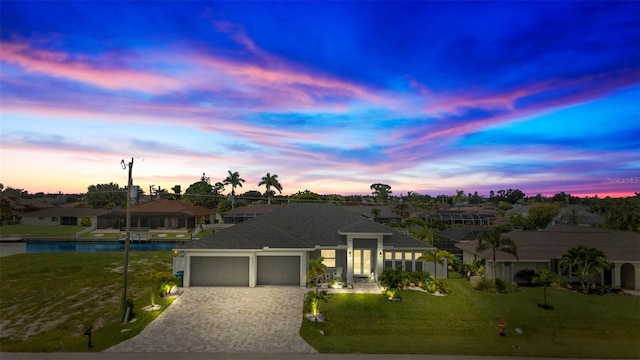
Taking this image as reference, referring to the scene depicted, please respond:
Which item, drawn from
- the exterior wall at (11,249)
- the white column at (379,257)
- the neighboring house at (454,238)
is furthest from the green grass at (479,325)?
the exterior wall at (11,249)

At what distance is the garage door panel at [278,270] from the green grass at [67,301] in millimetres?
6910

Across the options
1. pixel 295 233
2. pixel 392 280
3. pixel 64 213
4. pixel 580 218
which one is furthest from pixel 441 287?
pixel 64 213

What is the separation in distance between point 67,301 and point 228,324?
45.7ft

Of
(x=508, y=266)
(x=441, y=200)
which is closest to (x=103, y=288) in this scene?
(x=508, y=266)

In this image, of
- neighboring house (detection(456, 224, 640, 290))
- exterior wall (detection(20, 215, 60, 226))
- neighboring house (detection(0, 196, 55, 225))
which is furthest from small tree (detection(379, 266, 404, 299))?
neighboring house (detection(0, 196, 55, 225))

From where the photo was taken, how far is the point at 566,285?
1208 inches

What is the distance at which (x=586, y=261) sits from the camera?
93.8ft

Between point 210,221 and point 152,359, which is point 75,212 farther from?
point 152,359

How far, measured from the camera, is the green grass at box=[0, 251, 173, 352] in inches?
757

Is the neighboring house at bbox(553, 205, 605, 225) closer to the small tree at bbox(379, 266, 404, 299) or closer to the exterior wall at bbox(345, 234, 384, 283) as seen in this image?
the exterior wall at bbox(345, 234, 384, 283)

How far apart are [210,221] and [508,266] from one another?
254 ft

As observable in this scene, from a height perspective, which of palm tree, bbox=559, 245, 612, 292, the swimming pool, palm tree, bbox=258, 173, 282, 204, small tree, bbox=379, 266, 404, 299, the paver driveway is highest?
palm tree, bbox=258, 173, 282, 204

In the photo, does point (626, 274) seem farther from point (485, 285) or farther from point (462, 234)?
point (462, 234)

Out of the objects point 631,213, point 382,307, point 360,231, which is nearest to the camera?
point 382,307
